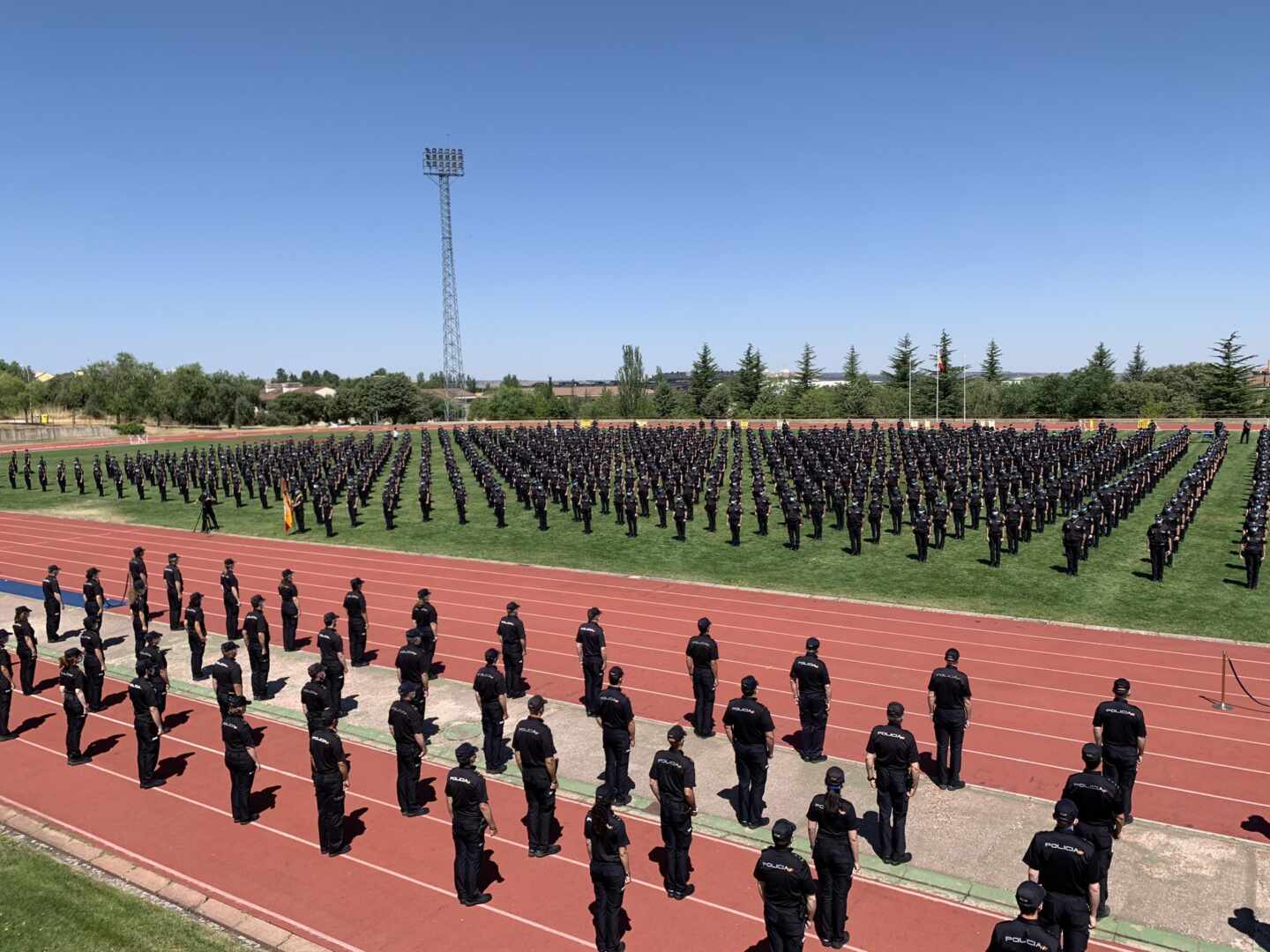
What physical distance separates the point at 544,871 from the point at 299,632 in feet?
33.6

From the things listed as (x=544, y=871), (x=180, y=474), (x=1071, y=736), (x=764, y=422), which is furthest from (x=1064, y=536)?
(x=764, y=422)

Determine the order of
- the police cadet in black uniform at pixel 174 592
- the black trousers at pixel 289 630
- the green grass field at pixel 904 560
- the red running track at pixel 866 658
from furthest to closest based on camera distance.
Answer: the green grass field at pixel 904 560
the police cadet in black uniform at pixel 174 592
the black trousers at pixel 289 630
the red running track at pixel 866 658

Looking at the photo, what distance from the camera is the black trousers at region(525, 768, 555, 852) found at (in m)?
7.88

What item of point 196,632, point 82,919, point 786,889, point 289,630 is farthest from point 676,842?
point 289,630

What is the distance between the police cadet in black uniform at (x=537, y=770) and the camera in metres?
7.79

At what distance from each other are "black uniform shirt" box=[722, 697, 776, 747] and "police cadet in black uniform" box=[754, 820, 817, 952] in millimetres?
2199

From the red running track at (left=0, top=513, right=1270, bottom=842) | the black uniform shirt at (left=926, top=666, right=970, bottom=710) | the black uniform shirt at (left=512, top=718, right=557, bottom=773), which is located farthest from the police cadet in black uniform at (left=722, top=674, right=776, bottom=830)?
the red running track at (left=0, top=513, right=1270, bottom=842)

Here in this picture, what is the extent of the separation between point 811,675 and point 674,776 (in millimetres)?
2916

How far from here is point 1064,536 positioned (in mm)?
19641

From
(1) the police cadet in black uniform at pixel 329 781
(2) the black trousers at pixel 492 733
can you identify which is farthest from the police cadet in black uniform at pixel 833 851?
(1) the police cadet in black uniform at pixel 329 781

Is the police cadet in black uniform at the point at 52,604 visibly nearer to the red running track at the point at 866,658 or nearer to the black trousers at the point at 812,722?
the red running track at the point at 866,658

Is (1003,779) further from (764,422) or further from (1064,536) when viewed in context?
(764,422)

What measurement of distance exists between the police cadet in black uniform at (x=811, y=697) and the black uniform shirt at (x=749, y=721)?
139 cm

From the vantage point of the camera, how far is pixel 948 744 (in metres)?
9.21
